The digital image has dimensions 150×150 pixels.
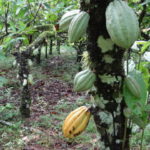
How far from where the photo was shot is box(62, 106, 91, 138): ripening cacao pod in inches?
42.1

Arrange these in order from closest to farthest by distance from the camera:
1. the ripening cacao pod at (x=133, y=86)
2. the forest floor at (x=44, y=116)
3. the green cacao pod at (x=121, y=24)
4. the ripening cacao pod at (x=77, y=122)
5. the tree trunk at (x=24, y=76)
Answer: the green cacao pod at (x=121, y=24) < the ripening cacao pod at (x=133, y=86) < the ripening cacao pod at (x=77, y=122) < the forest floor at (x=44, y=116) < the tree trunk at (x=24, y=76)

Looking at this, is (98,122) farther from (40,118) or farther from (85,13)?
(40,118)

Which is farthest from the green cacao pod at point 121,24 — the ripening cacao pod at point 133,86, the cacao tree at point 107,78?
the ripening cacao pod at point 133,86

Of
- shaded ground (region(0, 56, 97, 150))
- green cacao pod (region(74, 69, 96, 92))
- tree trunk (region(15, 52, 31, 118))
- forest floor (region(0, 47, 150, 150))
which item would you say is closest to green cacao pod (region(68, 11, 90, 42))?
green cacao pod (region(74, 69, 96, 92))

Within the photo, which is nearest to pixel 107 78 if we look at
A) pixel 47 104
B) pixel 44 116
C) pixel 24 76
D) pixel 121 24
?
pixel 121 24

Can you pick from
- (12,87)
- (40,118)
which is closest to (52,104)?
(40,118)

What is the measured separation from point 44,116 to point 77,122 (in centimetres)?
393

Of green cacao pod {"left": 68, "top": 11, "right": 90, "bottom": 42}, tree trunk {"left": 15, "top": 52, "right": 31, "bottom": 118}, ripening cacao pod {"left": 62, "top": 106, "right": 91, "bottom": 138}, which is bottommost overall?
A: tree trunk {"left": 15, "top": 52, "right": 31, "bottom": 118}

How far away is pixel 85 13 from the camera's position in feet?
2.84

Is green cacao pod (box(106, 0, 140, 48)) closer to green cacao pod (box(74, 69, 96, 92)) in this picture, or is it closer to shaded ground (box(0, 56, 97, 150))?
green cacao pod (box(74, 69, 96, 92))

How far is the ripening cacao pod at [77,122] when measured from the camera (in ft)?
3.51

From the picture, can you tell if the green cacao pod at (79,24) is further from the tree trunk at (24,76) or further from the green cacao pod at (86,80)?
the tree trunk at (24,76)

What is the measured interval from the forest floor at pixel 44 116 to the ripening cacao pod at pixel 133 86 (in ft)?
1.66

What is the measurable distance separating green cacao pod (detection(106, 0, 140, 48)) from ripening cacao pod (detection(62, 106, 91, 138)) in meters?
0.38
